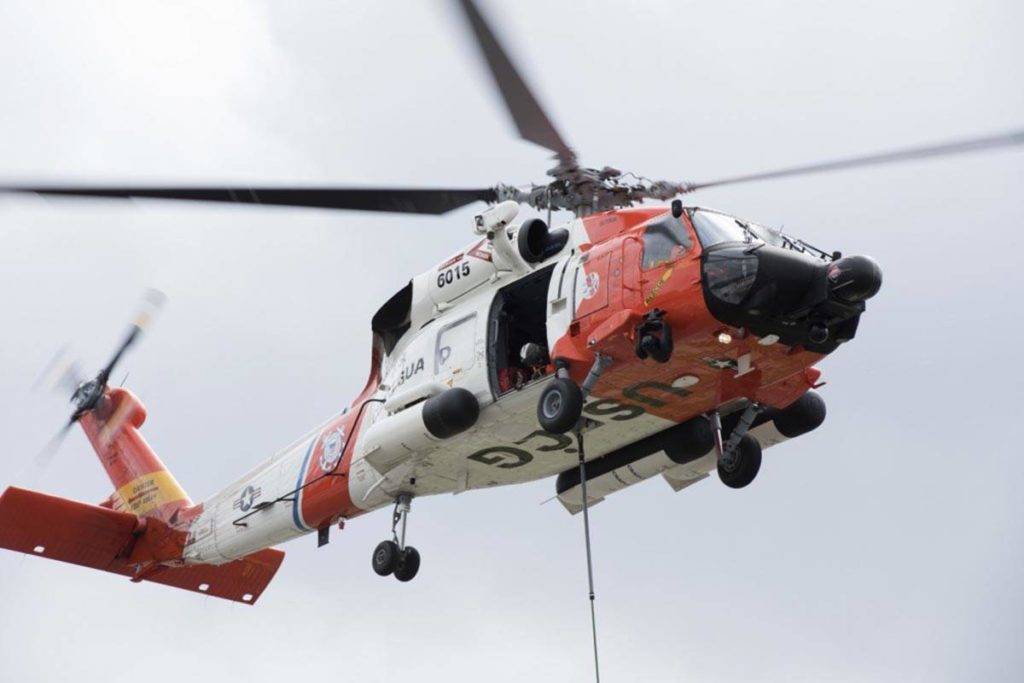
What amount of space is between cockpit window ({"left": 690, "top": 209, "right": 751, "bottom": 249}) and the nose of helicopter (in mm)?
161

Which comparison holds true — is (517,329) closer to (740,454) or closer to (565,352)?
(565,352)

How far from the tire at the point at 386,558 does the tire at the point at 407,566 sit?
6 cm

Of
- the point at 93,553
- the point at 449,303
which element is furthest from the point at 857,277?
the point at 93,553

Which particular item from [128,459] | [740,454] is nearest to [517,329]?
[740,454]

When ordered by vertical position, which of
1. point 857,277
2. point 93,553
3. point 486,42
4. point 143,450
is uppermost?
point 143,450

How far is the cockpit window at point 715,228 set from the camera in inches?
627

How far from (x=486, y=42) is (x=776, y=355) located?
6383 mm

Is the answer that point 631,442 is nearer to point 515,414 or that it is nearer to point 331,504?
point 515,414

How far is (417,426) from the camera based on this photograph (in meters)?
17.7

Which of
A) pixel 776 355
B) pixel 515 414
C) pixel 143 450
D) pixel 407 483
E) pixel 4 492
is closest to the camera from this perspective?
pixel 776 355

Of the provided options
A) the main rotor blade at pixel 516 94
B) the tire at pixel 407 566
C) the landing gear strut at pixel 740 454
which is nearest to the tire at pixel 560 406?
the landing gear strut at pixel 740 454

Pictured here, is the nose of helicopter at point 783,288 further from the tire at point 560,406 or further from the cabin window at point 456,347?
the cabin window at point 456,347

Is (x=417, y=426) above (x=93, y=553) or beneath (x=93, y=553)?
beneath

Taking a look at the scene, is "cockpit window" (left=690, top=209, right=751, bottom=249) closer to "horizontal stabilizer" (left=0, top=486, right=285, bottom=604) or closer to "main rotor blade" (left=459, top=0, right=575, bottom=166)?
"main rotor blade" (left=459, top=0, right=575, bottom=166)
